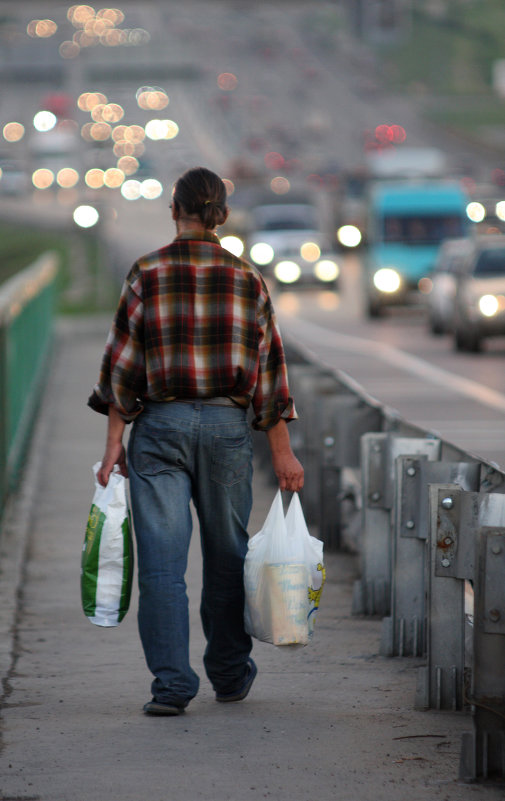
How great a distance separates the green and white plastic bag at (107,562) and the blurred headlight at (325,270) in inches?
1437

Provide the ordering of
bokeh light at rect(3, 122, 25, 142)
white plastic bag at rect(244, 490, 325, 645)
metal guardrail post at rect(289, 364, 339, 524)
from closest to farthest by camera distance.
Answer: white plastic bag at rect(244, 490, 325, 645) < metal guardrail post at rect(289, 364, 339, 524) < bokeh light at rect(3, 122, 25, 142)

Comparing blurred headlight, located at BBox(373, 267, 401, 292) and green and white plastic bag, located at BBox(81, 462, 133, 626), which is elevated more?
blurred headlight, located at BBox(373, 267, 401, 292)

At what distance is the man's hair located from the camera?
565cm

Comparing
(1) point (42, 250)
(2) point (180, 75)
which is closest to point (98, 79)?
(2) point (180, 75)

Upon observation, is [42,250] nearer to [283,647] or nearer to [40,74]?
[283,647]

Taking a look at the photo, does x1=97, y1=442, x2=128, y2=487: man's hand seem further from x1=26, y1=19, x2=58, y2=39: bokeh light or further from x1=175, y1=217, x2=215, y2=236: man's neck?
x1=26, y1=19, x2=58, y2=39: bokeh light

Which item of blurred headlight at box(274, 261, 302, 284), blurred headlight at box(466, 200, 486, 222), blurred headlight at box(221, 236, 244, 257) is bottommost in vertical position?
blurred headlight at box(274, 261, 302, 284)

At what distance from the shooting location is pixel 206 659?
581cm

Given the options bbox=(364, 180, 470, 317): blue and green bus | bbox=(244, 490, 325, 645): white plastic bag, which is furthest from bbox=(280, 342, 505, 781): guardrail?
bbox=(364, 180, 470, 317): blue and green bus

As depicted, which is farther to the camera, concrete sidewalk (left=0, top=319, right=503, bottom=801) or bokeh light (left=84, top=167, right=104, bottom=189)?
bokeh light (left=84, top=167, right=104, bottom=189)

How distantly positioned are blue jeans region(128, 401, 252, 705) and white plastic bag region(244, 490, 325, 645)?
18 cm

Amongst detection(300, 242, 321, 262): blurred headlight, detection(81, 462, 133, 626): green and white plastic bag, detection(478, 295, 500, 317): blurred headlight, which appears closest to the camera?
detection(81, 462, 133, 626): green and white plastic bag

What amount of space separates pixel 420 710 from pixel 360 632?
152 centimetres

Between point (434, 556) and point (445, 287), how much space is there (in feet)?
72.4
